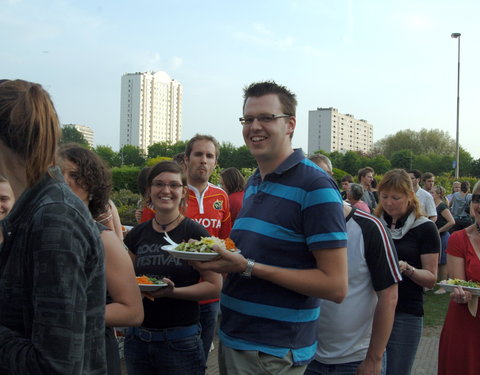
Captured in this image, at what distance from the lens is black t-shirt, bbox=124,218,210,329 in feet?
10.5

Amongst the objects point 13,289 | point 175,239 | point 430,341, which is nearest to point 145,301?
point 175,239

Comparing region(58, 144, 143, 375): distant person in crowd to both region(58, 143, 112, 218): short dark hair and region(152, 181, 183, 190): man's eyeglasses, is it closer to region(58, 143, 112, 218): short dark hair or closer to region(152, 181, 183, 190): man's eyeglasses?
region(58, 143, 112, 218): short dark hair

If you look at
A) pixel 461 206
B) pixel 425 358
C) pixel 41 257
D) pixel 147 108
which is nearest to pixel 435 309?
pixel 425 358

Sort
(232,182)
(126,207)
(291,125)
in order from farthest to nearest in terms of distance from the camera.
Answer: (126,207) → (232,182) → (291,125)

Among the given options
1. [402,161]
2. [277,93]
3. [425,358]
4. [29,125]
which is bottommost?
[425,358]

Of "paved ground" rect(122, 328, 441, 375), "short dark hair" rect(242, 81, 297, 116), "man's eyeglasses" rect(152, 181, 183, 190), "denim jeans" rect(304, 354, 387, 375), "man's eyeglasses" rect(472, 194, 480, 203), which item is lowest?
"paved ground" rect(122, 328, 441, 375)

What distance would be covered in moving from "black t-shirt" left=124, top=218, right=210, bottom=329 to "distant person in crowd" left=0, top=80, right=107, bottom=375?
5.43ft

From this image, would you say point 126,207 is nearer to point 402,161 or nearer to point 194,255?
point 194,255

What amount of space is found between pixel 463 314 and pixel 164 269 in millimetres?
2384

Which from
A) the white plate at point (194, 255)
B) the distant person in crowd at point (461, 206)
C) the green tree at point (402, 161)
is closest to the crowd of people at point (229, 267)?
the white plate at point (194, 255)

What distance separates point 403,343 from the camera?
12.0 feet

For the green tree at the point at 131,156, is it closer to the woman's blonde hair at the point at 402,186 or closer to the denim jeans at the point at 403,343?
the woman's blonde hair at the point at 402,186

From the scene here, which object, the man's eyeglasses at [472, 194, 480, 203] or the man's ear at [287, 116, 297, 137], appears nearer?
the man's ear at [287, 116, 297, 137]

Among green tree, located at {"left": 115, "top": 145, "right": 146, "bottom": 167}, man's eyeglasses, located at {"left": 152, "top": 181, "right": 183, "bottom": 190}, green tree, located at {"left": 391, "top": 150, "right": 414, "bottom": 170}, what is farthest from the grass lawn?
green tree, located at {"left": 115, "top": 145, "right": 146, "bottom": 167}
